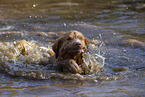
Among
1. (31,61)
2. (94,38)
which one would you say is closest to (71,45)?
(31,61)

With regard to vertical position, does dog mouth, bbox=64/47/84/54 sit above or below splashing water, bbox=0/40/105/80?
above

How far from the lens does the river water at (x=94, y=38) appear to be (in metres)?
4.66

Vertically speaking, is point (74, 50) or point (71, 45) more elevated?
point (71, 45)

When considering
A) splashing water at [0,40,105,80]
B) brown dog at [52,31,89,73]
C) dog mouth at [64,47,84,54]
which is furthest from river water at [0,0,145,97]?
dog mouth at [64,47,84,54]

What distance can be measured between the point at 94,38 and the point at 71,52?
373 centimetres

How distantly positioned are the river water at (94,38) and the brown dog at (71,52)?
1.64 feet

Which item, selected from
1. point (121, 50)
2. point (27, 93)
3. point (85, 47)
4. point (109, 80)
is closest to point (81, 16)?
point (121, 50)

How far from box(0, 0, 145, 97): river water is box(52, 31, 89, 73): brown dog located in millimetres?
500

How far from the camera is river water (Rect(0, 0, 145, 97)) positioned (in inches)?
183

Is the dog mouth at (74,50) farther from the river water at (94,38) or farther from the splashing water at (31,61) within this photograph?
the river water at (94,38)

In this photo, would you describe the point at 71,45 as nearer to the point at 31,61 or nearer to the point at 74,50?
the point at 74,50

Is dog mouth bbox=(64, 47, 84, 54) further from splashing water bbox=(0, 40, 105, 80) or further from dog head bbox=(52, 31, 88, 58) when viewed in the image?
splashing water bbox=(0, 40, 105, 80)

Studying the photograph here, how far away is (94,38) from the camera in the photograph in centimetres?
932

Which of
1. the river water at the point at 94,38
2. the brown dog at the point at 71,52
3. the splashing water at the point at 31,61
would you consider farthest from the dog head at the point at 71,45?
the river water at the point at 94,38
